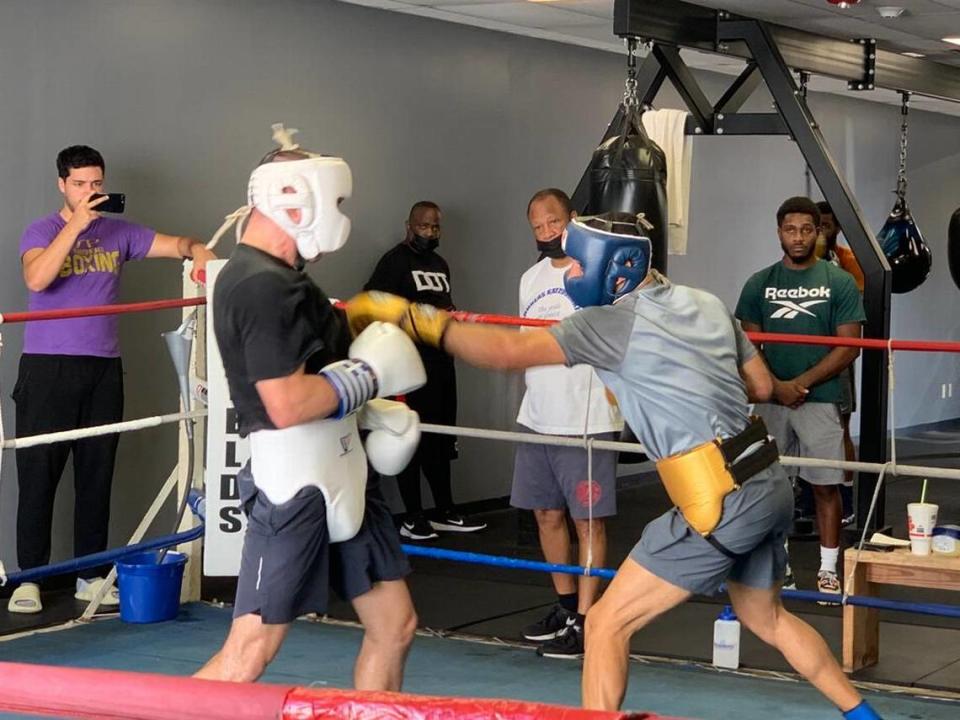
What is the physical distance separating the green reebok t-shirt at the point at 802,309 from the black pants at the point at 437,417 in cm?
169

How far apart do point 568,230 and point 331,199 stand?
1.77ft

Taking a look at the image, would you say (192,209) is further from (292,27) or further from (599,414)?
(599,414)

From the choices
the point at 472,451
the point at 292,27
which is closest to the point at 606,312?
the point at 292,27

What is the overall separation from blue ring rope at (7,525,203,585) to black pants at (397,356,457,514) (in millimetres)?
2133

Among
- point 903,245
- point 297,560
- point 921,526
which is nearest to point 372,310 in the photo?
point 297,560

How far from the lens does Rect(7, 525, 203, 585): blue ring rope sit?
4230 millimetres

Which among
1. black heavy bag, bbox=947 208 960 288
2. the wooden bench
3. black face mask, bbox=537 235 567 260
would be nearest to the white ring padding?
black face mask, bbox=537 235 567 260

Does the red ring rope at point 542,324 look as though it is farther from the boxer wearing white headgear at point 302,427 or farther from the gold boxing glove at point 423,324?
the boxer wearing white headgear at point 302,427

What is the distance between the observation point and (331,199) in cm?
295

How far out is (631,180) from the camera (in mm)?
5828

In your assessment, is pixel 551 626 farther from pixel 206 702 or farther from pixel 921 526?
pixel 206 702

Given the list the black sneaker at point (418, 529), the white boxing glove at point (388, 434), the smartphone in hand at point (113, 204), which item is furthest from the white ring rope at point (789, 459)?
the black sneaker at point (418, 529)

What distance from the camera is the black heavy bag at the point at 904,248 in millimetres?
8242

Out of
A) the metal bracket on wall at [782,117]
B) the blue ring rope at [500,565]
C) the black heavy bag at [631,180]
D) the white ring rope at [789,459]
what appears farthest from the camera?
the metal bracket on wall at [782,117]
